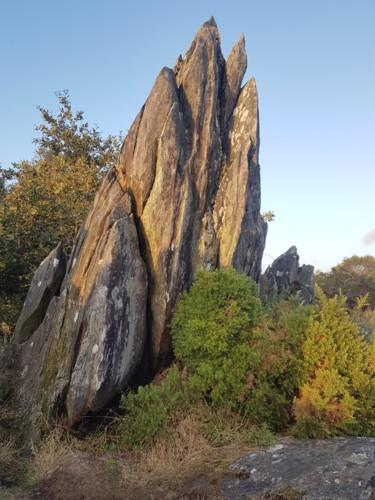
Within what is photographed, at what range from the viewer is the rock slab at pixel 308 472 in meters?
5.71

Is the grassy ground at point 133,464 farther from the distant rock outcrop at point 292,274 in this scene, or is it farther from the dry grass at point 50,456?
the distant rock outcrop at point 292,274

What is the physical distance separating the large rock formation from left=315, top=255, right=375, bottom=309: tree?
22808mm

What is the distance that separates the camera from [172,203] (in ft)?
32.6

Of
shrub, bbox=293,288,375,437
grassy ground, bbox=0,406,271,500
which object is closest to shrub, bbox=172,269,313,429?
shrub, bbox=293,288,375,437

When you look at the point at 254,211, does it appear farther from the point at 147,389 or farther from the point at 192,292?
the point at 147,389

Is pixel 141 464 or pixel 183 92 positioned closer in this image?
pixel 141 464

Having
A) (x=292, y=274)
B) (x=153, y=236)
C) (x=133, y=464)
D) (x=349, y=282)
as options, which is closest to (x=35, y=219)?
(x=153, y=236)

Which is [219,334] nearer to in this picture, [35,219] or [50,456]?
[50,456]

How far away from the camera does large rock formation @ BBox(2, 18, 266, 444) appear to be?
28.6 feet

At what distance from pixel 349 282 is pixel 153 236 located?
93.7 ft

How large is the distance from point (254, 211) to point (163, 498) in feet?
24.3

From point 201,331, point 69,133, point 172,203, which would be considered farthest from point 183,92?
point 69,133

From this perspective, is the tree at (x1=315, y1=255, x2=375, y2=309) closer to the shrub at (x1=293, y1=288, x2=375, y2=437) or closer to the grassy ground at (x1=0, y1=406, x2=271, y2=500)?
the shrub at (x1=293, y1=288, x2=375, y2=437)

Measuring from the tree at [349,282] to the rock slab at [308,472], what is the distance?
85.3 feet
